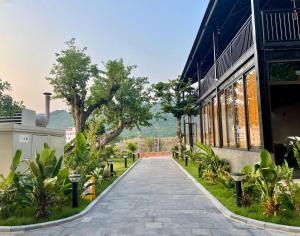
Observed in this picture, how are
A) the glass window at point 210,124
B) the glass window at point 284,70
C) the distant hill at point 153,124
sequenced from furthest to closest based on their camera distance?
the distant hill at point 153,124 < the glass window at point 210,124 < the glass window at point 284,70

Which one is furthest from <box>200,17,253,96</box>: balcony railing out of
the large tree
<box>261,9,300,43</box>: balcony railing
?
the large tree

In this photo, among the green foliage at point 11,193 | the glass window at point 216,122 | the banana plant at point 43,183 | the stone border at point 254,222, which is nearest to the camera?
the stone border at point 254,222

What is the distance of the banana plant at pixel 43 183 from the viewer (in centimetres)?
679

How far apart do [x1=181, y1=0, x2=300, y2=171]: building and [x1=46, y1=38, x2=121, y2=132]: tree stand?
13.6m

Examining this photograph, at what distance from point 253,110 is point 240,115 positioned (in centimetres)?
155

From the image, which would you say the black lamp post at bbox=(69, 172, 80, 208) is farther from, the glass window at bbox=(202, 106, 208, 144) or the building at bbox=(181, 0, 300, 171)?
the glass window at bbox=(202, 106, 208, 144)

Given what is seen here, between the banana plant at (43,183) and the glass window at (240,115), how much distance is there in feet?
22.9

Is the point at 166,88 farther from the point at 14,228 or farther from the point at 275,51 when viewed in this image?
the point at 14,228

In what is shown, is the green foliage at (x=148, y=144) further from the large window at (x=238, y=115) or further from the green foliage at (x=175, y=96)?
the large window at (x=238, y=115)

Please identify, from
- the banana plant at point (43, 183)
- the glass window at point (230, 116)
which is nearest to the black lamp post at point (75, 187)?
the banana plant at point (43, 183)

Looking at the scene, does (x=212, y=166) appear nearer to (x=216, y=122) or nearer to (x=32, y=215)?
(x=216, y=122)

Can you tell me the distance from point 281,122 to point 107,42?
13.1m

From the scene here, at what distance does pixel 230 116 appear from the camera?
1277cm

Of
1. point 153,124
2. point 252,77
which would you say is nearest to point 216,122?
point 252,77
